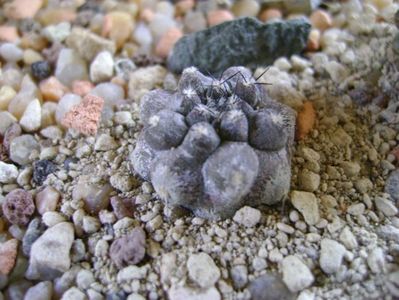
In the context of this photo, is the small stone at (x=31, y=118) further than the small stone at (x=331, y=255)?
Yes

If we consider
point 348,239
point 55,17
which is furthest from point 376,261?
point 55,17

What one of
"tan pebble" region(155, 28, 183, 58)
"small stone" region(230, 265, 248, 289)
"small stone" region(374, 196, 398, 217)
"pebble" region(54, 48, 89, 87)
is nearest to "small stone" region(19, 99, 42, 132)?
"pebble" region(54, 48, 89, 87)

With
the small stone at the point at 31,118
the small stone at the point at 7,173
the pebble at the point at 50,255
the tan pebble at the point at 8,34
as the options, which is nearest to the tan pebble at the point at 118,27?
the tan pebble at the point at 8,34

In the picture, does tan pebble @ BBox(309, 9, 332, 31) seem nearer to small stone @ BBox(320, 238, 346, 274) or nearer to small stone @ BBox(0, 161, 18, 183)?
small stone @ BBox(320, 238, 346, 274)

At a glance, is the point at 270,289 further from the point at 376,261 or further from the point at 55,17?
the point at 55,17

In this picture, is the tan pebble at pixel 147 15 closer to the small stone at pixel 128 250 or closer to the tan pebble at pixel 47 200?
the tan pebble at pixel 47 200
